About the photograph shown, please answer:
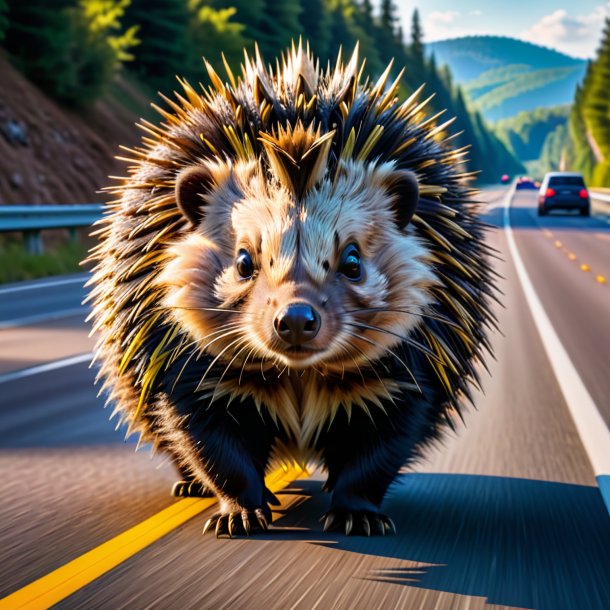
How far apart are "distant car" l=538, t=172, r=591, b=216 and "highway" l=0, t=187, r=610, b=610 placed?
125 ft

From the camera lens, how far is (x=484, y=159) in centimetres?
19500

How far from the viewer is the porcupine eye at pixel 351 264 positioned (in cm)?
434

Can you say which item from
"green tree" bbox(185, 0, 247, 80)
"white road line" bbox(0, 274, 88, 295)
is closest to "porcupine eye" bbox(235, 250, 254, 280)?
"white road line" bbox(0, 274, 88, 295)

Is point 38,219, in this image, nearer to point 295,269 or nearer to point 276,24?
point 295,269

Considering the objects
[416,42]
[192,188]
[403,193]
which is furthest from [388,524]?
[416,42]

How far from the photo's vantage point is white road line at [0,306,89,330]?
1259cm

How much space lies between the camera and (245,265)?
440 cm

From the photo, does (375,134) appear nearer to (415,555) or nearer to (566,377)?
(415,555)

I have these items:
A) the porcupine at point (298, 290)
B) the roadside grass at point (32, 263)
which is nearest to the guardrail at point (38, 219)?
Answer: the roadside grass at point (32, 263)

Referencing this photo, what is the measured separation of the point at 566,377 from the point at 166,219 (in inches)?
218

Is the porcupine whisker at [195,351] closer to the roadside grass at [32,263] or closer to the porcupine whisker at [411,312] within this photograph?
the porcupine whisker at [411,312]

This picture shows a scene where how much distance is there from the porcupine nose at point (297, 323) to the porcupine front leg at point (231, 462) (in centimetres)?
75

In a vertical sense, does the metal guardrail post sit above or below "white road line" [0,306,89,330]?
below

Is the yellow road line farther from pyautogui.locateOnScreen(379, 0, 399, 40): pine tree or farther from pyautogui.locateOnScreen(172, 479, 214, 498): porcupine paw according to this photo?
pyautogui.locateOnScreen(379, 0, 399, 40): pine tree
